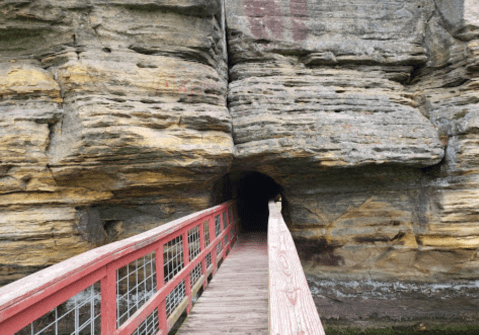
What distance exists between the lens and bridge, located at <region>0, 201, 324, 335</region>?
1.16 metres

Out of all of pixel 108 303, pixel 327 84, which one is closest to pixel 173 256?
pixel 108 303

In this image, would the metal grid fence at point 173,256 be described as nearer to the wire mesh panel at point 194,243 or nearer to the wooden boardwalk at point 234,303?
the wire mesh panel at point 194,243

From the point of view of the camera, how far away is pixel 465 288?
26.3ft

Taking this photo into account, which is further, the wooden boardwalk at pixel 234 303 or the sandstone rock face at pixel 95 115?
the sandstone rock face at pixel 95 115

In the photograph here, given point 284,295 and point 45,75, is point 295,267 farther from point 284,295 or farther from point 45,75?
point 45,75

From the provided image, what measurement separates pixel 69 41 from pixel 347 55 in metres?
7.47

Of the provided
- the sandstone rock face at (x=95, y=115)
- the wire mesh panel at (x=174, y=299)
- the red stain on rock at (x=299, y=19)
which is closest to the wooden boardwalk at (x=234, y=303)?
the wire mesh panel at (x=174, y=299)

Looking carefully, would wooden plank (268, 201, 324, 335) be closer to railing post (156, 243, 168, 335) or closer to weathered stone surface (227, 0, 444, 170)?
railing post (156, 243, 168, 335)

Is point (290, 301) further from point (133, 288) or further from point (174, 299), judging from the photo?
point (174, 299)

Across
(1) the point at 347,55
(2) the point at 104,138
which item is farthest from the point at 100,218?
(1) the point at 347,55

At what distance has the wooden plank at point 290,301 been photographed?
1199 mm

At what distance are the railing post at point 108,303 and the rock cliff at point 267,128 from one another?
14.8 feet

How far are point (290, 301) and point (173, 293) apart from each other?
6.91ft

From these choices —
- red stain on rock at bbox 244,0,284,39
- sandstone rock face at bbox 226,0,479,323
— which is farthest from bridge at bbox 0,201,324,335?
red stain on rock at bbox 244,0,284,39
